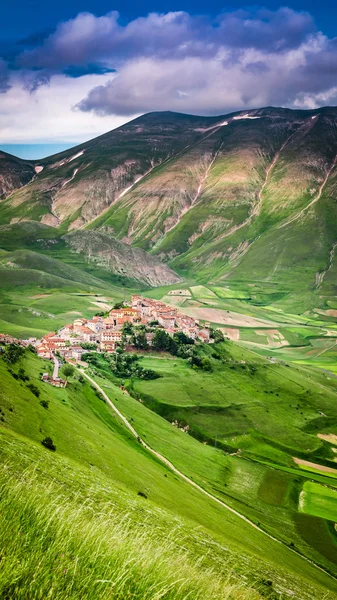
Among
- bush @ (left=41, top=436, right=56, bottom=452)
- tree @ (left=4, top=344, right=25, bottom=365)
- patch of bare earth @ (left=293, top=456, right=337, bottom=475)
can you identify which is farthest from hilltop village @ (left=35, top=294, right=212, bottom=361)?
bush @ (left=41, top=436, right=56, bottom=452)

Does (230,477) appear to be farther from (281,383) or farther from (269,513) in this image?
(281,383)

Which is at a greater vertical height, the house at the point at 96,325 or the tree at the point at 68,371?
the tree at the point at 68,371

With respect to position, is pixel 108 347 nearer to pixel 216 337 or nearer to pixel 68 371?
pixel 68 371

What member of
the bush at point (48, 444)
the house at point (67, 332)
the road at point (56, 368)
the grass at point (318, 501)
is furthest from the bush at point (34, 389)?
the house at point (67, 332)

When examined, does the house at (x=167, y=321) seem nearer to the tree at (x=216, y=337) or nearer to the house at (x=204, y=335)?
the house at (x=204, y=335)

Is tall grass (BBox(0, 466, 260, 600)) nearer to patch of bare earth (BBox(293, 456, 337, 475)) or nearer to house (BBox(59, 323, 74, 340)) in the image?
patch of bare earth (BBox(293, 456, 337, 475))

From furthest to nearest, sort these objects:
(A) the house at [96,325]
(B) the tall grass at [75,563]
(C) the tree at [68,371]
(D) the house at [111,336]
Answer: (A) the house at [96,325] → (D) the house at [111,336] → (C) the tree at [68,371] → (B) the tall grass at [75,563]

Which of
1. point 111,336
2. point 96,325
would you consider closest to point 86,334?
point 96,325
